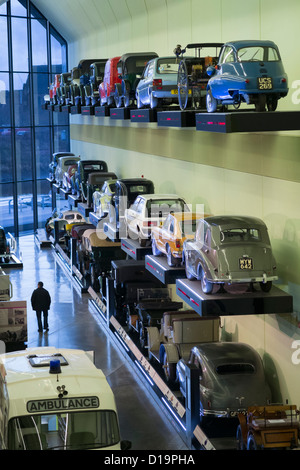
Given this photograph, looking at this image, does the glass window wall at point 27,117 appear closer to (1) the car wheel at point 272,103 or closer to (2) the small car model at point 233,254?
(2) the small car model at point 233,254

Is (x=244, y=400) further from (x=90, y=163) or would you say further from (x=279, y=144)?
(x=90, y=163)

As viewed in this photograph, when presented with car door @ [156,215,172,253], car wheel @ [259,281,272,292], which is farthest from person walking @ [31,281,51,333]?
car wheel @ [259,281,272,292]

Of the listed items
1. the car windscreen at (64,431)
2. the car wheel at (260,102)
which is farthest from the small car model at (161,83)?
the car windscreen at (64,431)

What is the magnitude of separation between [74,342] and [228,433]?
7.19 meters

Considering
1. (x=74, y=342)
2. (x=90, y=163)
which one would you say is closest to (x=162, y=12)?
(x=90, y=163)

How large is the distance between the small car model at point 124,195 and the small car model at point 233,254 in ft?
18.4

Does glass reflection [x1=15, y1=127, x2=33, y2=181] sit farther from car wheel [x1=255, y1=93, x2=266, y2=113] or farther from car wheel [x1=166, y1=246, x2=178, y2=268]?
car wheel [x1=255, y1=93, x2=266, y2=113]

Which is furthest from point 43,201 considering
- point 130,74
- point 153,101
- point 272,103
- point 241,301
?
point 272,103

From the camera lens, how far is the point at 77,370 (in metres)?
9.30

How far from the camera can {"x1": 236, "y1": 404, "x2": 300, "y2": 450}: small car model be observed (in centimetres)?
955

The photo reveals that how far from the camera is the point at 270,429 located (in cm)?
961

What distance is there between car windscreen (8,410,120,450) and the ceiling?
40.3 ft

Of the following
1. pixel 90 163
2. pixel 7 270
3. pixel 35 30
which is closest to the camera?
pixel 90 163

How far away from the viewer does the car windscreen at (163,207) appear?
15.1 m
